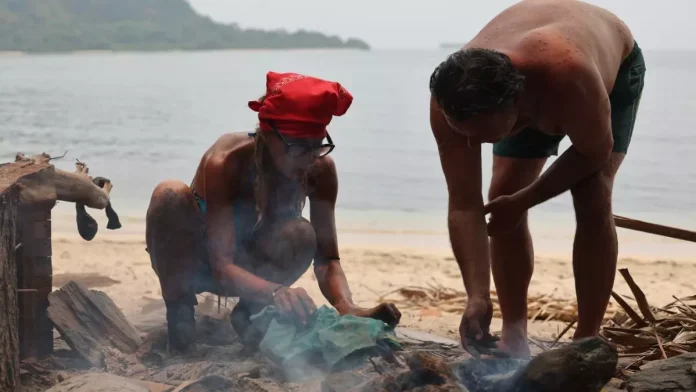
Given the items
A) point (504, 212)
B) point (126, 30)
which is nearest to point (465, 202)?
point (504, 212)

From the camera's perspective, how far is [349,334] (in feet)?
8.05

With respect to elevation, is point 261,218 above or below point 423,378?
above

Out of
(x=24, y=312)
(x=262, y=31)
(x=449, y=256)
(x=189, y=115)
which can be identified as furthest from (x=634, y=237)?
(x=24, y=312)

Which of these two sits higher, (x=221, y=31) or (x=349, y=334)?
(x=221, y=31)

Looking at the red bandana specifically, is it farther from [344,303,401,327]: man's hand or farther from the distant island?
Result: the distant island

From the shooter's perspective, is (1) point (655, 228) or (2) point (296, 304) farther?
(1) point (655, 228)

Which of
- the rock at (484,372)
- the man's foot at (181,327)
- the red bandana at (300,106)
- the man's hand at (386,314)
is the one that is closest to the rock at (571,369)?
the rock at (484,372)

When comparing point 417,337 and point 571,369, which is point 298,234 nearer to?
point 417,337

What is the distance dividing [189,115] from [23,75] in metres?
1.52

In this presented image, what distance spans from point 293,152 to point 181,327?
76 cm

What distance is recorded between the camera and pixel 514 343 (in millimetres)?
2941

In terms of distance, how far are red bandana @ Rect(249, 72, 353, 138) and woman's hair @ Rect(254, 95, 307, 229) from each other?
0.29 ft

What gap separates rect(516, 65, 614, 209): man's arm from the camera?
7.75ft

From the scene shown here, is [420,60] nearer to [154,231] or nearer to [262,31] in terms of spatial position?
[262,31]
